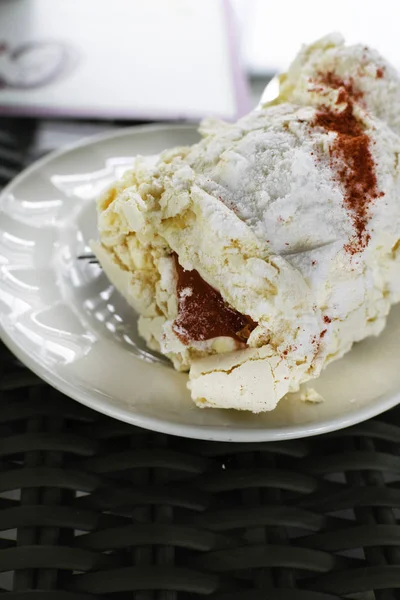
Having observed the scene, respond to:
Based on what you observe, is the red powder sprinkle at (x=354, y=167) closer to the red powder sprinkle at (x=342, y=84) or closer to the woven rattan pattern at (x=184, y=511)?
the red powder sprinkle at (x=342, y=84)

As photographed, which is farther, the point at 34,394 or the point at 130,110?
the point at 130,110

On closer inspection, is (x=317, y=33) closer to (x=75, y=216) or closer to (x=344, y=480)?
(x=75, y=216)

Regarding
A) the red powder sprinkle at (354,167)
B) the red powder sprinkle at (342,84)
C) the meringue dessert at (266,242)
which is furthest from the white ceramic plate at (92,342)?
the red powder sprinkle at (342,84)

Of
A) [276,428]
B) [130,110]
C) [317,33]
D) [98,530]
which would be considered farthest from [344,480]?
[317,33]

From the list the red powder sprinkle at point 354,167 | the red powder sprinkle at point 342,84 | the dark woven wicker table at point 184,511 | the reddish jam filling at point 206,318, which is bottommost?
the dark woven wicker table at point 184,511

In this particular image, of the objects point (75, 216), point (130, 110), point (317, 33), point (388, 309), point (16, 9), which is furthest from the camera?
point (317, 33)

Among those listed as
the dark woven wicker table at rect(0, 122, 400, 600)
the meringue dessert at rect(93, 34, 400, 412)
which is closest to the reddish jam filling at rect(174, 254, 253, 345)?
the meringue dessert at rect(93, 34, 400, 412)

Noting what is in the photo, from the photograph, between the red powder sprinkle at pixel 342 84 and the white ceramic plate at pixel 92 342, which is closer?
the white ceramic plate at pixel 92 342
